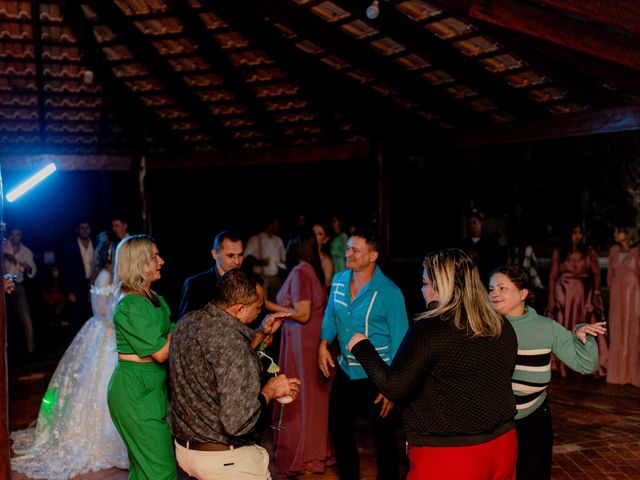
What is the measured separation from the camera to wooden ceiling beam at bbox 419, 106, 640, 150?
6516mm

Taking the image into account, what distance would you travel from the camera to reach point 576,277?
7.62m

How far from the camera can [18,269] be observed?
344 inches

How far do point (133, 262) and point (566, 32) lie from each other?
130 inches

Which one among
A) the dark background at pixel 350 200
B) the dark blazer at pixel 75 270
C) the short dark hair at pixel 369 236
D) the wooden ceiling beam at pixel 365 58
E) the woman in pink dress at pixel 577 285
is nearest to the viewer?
the short dark hair at pixel 369 236

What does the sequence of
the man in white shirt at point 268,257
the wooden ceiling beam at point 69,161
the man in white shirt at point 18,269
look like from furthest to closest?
the man in white shirt at point 268,257
the wooden ceiling beam at point 69,161
the man in white shirt at point 18,269

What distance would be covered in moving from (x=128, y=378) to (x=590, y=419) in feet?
14.2

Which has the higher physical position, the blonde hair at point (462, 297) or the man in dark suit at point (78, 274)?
the blonde hair at point (462, 297)

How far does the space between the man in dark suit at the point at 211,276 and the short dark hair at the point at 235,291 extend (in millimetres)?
1439

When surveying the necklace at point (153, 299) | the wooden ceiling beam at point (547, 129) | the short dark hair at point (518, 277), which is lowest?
the necklace at point (153, 299)

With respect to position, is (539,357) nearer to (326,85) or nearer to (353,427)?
(353,427)

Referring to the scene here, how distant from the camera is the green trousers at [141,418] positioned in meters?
3.34

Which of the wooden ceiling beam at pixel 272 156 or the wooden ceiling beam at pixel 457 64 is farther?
the wooden ceiling beam at pixel 272 156

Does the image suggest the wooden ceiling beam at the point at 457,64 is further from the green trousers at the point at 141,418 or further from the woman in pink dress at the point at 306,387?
the green trousers at the point at 141,418

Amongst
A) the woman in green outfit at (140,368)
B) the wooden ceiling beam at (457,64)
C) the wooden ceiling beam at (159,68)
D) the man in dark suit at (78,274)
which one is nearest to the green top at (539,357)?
the woman in green outfit at (140,368)
